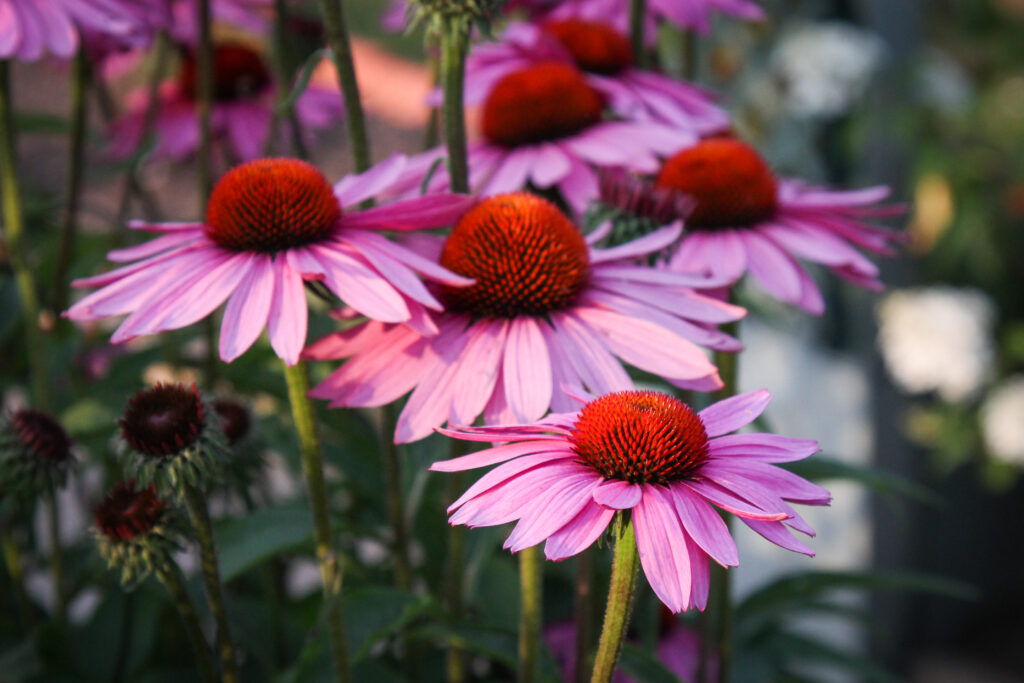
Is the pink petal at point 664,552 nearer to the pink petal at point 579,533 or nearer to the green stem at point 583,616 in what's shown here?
the pink petal at point 579,533

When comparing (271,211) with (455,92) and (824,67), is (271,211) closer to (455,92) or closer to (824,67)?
(455,92)

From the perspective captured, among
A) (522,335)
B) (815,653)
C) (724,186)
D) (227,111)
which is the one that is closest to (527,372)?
(522,335)

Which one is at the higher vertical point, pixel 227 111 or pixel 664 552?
pixel 227 111

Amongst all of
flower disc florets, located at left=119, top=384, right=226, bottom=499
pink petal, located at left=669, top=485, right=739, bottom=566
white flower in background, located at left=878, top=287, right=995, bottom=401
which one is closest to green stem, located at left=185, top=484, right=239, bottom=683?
flower disc florets, located at left=119, top=384, right=226, bottom=499

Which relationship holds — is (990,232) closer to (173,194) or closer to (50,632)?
(50,632)

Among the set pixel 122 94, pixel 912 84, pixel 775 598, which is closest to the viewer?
pixel 775 598

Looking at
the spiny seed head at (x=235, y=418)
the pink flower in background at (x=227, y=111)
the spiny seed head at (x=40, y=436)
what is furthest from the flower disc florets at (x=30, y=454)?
the pink flower in background at (x=227, y=111)

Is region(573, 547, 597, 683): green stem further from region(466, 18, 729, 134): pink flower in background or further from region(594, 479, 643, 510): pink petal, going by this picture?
region(466, 18, 729, 134): pink flower in background

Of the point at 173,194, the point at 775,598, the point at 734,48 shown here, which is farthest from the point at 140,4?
the point at 173,194
